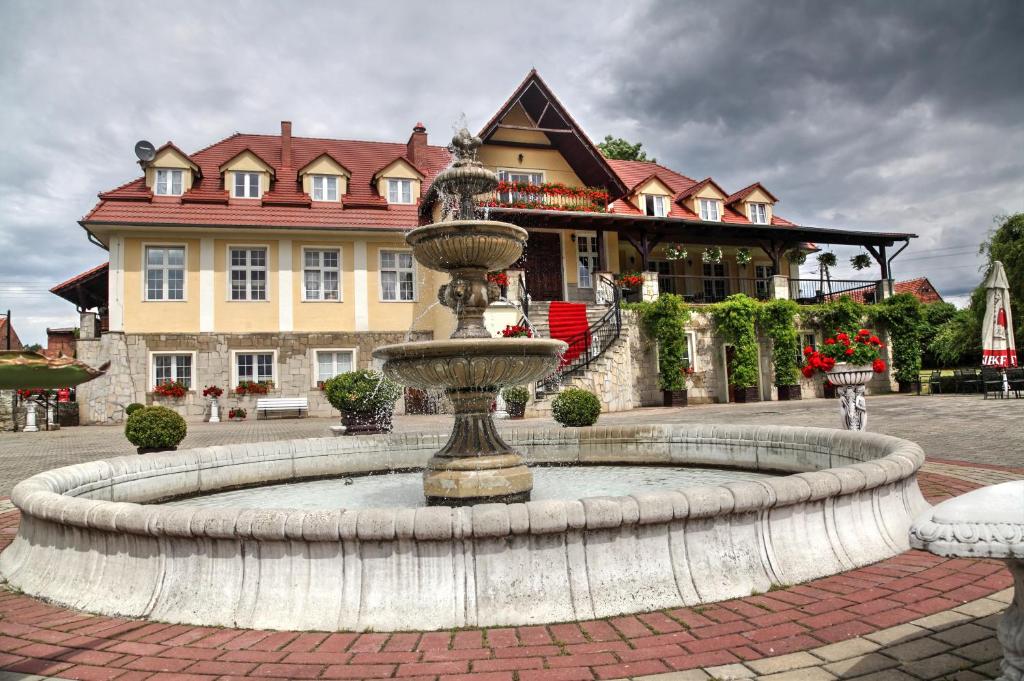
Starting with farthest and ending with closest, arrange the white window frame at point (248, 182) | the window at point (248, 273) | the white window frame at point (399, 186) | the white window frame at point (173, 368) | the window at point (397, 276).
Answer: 1. the white window frame at point (399, 186)
2. the window at point (397, 276)
3. the white window frame at point (248, 182)
4. the window at point (248, 273)
5. the white window frame at point (173, 368)

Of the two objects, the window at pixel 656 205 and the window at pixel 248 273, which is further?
the window at pixel 656 205

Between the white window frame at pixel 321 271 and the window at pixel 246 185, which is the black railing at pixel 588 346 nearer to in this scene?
the white window frame at pixel 321 271

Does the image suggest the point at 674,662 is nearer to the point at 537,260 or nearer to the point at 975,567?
the point at 975,567

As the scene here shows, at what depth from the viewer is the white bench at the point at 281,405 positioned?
22.4 meters

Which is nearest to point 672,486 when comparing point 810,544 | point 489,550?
point 810,544

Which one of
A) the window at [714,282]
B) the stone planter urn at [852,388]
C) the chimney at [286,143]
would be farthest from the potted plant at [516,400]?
the chimney at [286,143]

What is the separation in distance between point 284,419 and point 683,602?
20460 mm

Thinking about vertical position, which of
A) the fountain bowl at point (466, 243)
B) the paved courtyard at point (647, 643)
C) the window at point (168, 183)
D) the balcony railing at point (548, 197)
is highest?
the window at point (168, 183)

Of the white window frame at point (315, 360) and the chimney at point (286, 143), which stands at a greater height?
the chimney at point (286, 143)

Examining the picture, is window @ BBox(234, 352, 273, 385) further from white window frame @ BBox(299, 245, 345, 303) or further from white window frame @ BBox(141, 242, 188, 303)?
white window frame @ BBox(141, 242, 188, 303)

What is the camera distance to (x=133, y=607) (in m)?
3.74

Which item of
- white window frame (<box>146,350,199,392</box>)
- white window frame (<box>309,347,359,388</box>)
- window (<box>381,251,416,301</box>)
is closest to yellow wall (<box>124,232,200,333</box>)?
white window frame (<box>146,350,199,392</box>)

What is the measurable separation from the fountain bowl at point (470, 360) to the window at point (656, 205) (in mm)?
23608

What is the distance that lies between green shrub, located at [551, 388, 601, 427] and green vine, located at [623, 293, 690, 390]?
10.5 meters
